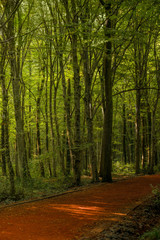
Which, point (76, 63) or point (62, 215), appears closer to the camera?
point (62, 215)

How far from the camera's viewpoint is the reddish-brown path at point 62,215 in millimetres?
5234

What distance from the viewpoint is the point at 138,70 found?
17.8 m

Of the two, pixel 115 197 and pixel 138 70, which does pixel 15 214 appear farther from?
pixel 138 70

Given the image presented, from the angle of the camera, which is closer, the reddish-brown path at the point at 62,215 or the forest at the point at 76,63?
the reddish-brown path at the point at 62,215

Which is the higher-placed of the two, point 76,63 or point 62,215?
point 76,63

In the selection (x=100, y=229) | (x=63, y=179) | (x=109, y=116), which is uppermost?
(x=109, y=116)

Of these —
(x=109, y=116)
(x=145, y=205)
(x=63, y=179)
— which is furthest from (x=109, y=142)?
(x=145, y=205)

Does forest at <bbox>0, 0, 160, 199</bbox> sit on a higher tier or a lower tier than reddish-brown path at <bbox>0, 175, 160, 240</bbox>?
higher

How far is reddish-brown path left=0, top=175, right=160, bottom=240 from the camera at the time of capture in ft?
17.2

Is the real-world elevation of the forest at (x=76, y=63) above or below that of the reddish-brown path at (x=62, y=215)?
above

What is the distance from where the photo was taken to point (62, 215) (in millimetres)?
6645

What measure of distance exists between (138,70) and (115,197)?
39.5ft

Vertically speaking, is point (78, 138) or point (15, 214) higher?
point (78, 138)

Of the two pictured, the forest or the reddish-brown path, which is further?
the forest
